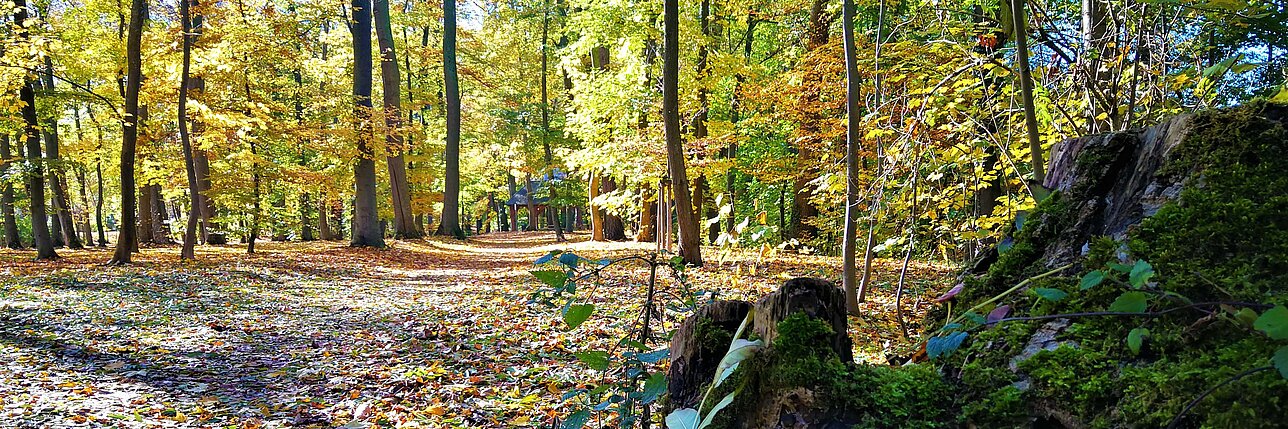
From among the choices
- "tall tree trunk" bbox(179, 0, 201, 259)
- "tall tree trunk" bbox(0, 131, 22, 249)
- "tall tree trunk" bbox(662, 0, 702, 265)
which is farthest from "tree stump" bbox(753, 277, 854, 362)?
"tall tree trunk" bbox(0, 131, 22, 249)

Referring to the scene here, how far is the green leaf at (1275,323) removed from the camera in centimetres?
82

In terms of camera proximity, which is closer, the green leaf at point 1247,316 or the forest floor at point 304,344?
the green leaf at point 1247,316

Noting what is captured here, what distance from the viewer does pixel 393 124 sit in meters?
15.5

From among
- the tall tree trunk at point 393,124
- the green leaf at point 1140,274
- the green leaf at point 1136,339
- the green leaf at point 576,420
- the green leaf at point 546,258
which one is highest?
the tall tree trunk at point 393,124

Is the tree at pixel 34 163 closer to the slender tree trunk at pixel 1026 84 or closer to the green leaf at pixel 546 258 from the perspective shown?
the green leaf at pixel 546 258

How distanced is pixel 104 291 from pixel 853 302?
838cm

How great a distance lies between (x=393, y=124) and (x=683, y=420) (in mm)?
15772

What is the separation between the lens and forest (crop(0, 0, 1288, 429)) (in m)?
1.23

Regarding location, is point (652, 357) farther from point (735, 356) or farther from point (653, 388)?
point (735, 356)

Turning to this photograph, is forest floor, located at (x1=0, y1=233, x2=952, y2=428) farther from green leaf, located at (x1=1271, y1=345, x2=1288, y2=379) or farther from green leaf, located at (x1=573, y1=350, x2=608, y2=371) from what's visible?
green leaf, located at (x1=1271, y1=345, x2=1288, y2=379)

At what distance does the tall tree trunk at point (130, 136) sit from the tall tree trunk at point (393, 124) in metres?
5.17

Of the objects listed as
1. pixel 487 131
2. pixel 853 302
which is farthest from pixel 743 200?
pixel 853 302

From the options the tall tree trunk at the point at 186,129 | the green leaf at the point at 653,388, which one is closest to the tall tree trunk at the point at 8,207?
the tall tree trunk at the point at 186,129

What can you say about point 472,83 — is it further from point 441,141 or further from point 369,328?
point 369,328
